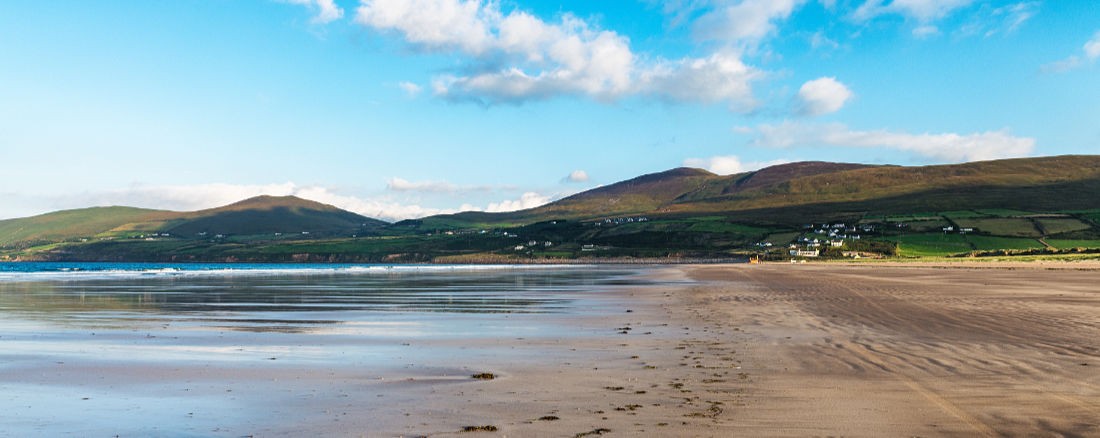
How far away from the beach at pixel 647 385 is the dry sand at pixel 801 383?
0.03 m

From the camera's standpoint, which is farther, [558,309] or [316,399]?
[558,309]

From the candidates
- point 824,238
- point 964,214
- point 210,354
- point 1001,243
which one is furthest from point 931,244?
point 210,354

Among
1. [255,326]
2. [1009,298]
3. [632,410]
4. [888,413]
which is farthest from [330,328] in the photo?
[1009,298]

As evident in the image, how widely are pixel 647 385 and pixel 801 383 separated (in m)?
2.29

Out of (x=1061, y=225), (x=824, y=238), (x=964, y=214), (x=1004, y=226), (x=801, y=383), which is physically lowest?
(x=801, y=383)

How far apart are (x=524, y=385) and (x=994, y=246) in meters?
146

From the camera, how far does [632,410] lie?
31.8 feet

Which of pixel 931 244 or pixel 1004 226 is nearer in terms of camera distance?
pixel 931 244

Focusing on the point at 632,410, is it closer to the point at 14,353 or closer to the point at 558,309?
the point at 14,353

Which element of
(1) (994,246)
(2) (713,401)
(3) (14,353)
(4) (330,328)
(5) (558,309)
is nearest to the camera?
(2) (713,401)

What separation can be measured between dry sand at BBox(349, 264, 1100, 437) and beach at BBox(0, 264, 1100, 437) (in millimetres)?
32

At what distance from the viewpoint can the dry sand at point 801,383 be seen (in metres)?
8.67

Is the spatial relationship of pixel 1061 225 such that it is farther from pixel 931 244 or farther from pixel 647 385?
pixel 647 385

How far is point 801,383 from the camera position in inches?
456
